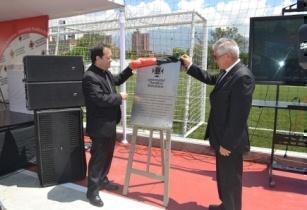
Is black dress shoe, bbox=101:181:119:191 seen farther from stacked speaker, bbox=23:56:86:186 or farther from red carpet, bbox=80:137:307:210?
stacked speaker, bbox=23:56:86:186

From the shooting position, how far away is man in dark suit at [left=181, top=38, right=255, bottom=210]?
3.20 meters

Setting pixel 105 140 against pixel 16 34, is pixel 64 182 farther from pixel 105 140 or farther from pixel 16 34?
pixel 16 34

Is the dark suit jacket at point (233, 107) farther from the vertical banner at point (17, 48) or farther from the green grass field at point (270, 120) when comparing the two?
the vertical banner at point (17, 48)

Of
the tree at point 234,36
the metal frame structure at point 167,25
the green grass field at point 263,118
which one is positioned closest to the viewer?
the tree at point 234,36

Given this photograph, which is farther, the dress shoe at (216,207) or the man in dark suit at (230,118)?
the dress shoe at (216,207)

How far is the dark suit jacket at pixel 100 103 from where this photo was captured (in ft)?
12.3

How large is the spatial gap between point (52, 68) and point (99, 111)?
95 cm

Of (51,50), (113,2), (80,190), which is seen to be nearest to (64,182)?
(80,190)

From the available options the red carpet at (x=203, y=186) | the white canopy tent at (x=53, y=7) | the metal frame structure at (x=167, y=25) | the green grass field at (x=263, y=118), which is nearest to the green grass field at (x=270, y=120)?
the green grass field at (x=263, y=118)

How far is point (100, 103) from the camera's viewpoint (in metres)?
3.74

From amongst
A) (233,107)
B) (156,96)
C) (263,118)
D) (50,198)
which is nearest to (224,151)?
(233,107)

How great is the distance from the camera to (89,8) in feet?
17.9

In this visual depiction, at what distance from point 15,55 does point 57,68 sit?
9.33ft

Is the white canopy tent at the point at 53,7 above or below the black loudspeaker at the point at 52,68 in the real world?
above
